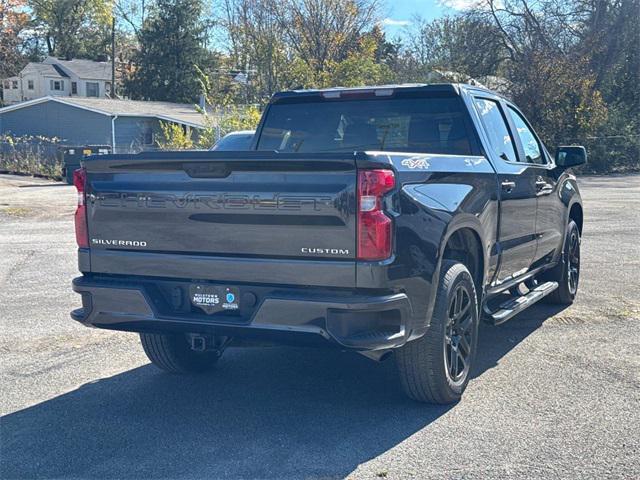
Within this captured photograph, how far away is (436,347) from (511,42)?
3539 centimetres

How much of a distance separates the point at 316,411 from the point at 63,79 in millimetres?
64686

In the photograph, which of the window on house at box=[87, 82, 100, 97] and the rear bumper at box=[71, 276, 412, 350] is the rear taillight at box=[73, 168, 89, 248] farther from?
the window on house at box=[87, 82, 100, 97]

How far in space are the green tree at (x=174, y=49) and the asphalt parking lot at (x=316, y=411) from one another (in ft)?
158

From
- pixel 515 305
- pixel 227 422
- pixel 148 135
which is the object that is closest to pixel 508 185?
pixel 515 305

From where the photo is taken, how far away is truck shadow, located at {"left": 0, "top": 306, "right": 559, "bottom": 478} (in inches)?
167

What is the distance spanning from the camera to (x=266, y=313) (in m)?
4.48

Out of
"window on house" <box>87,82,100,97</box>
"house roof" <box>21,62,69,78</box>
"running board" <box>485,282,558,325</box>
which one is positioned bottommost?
"running board" <box>485,282,558,325</box>

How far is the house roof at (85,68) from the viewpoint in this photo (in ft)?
211

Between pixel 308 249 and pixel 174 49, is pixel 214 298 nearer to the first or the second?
pixel 308 249

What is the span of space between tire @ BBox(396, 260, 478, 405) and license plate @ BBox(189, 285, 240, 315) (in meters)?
1.05

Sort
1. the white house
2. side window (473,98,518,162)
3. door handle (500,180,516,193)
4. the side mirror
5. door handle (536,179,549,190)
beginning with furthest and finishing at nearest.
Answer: the white house, the side mirror, door handle (536,179,549,190), side window (473,98,518,162), door handle (500,180,516,193)

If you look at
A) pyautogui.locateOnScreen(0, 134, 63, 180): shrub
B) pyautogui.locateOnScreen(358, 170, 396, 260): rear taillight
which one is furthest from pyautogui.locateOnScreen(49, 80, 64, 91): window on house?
pyautogui.locateOnScreen(358, 170, 396, 260): rear taillight

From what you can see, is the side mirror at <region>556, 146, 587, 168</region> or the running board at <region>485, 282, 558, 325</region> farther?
the side mirror at <region>556, 146, 587, 168</region>

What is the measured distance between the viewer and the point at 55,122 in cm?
4375
